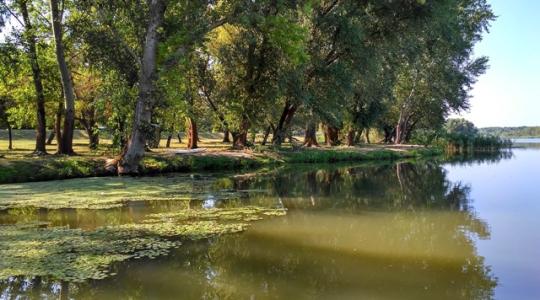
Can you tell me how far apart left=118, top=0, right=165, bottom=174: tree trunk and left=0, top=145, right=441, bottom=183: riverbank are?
1289mm

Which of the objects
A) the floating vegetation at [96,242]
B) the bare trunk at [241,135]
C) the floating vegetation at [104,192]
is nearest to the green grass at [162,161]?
the bare trunk at [241,135]

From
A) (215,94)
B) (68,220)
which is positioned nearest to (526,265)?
(68,220)

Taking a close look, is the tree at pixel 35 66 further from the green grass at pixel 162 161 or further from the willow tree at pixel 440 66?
the willow tree at pixel 440 66

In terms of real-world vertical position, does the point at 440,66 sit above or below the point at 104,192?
above

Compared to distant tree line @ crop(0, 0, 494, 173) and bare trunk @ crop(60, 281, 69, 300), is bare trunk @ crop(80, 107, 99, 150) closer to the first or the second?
distant tree line @ crop(0, 0, 494, 173)

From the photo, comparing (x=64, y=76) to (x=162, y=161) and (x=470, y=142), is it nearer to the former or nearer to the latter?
(x=162, y=161)

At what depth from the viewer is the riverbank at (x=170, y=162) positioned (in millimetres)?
19719

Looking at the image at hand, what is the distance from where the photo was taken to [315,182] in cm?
2253

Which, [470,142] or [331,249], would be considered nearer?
[331,249]

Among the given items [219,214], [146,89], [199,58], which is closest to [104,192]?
[219,214]

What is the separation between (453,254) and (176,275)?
5041 millimetres

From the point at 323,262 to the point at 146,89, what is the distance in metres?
14.6

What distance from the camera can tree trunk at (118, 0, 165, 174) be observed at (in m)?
20.7

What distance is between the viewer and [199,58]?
1332 inches
